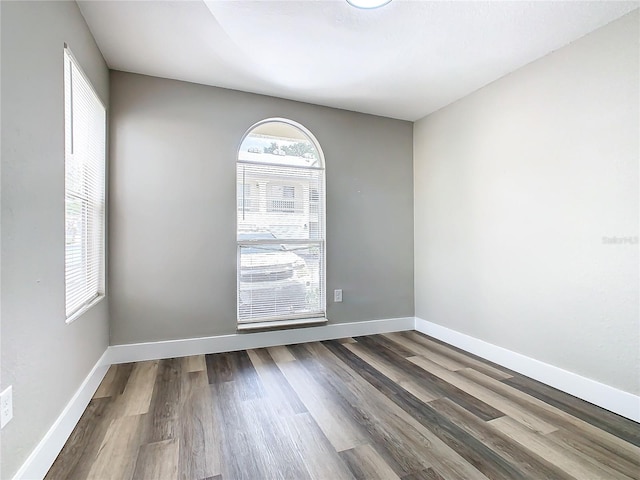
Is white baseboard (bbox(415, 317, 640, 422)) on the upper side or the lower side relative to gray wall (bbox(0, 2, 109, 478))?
lower

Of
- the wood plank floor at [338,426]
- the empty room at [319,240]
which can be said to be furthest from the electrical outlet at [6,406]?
the wood plank floor at [338,426]

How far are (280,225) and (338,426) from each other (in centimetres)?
189

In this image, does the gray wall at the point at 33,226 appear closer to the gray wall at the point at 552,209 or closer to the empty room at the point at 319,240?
the empty room at the point at 319,240

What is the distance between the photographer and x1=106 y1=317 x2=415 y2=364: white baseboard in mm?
2613

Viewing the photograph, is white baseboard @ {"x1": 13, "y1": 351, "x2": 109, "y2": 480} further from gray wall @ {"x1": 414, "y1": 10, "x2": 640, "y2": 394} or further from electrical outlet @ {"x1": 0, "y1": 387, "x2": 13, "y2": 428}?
gray wall @ {"x1": 414, "y1": 10, "x2": 640, "y2": 394}

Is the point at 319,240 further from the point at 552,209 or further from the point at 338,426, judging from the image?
the point at 552,209

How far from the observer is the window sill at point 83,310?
170 centimetres

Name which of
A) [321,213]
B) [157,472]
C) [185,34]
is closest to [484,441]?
[157,472]

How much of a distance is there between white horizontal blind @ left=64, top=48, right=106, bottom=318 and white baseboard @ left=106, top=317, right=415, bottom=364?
0.59 metres

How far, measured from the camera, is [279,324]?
9.96 feet

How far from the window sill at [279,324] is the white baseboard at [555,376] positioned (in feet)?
4.37

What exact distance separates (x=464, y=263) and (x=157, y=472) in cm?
277

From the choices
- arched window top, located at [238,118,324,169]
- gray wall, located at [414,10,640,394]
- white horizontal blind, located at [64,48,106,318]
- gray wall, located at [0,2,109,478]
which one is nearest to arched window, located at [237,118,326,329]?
arched window top, located at [238,118,324,169]

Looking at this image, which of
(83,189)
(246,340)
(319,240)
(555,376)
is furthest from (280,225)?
(555,376)
